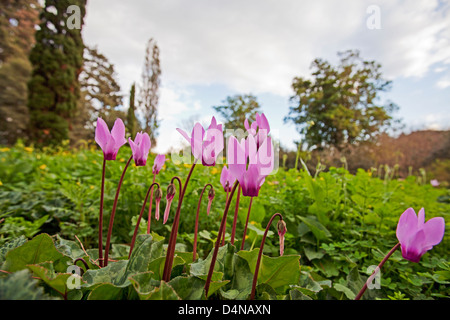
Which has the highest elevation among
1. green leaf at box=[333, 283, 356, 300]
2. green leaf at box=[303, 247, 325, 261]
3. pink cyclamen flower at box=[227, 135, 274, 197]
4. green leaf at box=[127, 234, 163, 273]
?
pink cyclamen flower at box=[227, 135, 274, 197]

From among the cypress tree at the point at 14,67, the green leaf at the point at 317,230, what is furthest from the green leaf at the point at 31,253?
the cypress tree at the point at 14,67

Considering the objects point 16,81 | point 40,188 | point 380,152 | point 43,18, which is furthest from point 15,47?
point 380,152

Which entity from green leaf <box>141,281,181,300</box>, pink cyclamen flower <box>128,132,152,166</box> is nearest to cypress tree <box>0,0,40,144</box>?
pink cyclamen flower <box>128,132,152,166</box>

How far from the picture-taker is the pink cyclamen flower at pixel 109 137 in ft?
2.48

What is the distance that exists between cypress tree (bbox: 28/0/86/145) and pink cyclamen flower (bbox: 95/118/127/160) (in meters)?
10.9

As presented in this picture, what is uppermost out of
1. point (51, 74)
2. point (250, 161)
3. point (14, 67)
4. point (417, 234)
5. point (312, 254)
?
point (14, 67)

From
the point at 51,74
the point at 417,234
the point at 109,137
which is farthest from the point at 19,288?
the point at 51,74

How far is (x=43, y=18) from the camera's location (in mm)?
10359

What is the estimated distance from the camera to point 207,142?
70cm

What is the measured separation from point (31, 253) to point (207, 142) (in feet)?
1.82

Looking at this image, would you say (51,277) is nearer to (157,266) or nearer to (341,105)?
(157,266)

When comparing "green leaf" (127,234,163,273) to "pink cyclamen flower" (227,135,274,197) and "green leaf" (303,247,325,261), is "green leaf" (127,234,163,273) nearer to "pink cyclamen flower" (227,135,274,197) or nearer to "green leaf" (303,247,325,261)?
"pink cyclamen flower" (227,135,274,197)

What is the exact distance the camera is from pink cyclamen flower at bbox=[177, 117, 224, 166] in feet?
2.23
